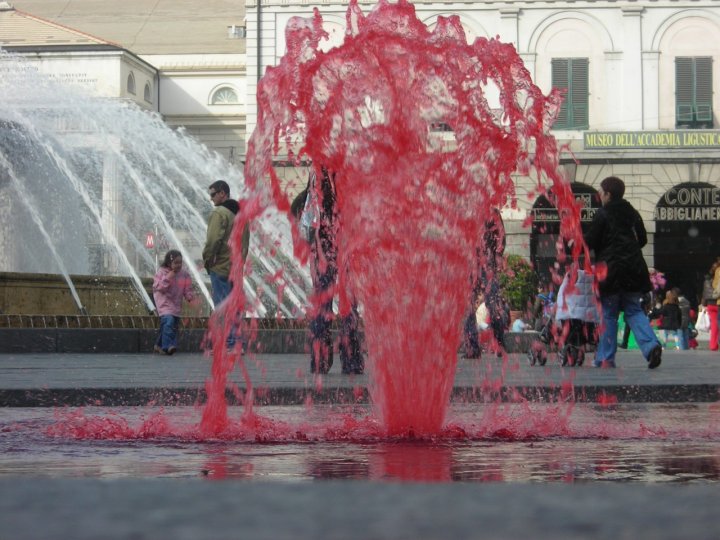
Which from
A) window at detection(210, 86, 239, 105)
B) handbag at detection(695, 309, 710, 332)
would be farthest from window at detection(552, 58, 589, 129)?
window at detection(210, 86, 239, 105)

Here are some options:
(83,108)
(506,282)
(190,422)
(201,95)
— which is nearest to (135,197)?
(83,108)

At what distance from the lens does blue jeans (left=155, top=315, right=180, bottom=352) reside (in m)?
13.9

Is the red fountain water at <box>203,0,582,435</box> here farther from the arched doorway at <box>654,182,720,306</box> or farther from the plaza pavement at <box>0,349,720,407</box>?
the arched doorway at <box>654,182,720,306</box>

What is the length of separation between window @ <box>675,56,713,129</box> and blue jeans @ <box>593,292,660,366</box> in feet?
80.5

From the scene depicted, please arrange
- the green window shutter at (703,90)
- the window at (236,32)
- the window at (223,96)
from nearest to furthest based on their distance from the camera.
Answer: the green window shutter at (703,90) → the window at (223,96) → the window at (236,32)

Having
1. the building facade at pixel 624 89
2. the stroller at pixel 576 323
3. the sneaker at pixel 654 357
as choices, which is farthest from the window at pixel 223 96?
the sneaker at pixel 654 357

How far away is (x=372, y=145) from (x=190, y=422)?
1462mm

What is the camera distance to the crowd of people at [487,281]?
9133 mm

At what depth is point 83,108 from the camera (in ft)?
56.1

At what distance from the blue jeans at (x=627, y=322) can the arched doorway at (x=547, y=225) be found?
2258 centimetres

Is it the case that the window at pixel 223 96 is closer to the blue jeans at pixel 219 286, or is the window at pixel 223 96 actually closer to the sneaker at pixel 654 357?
the blue jeans at pixel 219 286

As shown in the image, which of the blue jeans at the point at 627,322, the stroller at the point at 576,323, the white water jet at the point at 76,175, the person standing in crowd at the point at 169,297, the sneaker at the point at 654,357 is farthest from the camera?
the white water jet at the point at 76,175

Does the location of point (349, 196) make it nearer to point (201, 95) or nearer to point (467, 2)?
point (467, 2)

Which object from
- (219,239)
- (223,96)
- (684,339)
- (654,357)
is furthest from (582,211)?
(223,96)
